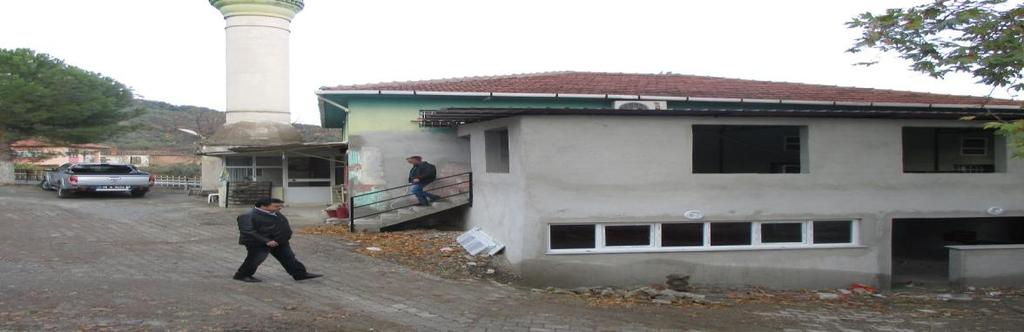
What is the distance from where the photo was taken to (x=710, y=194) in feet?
38.1

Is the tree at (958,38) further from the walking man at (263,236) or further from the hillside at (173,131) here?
the hillside at (173,131)

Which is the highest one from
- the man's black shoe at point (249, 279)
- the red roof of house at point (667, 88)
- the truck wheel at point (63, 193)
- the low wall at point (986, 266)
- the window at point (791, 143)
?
the red roof of house at point (667, 88)

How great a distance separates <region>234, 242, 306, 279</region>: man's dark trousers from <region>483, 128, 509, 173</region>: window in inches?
189

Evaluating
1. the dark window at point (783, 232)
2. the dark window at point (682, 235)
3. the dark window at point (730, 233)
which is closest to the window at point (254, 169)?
the dark window at point (682, 235)

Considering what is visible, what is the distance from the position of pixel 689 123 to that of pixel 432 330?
590 cm

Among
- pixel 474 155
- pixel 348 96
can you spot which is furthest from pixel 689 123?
pixel 348 96

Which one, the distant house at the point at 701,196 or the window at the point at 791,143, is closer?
the distant house at the point at 701,196

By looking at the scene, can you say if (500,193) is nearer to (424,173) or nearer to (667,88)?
(424,173)

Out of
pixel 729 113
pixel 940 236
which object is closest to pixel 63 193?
pixel 729 113

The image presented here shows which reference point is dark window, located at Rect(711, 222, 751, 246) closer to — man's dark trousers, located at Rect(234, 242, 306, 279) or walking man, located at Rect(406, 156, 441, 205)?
walking man, located at Rect(406, 156, 441, 205)

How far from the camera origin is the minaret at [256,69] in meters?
24.6

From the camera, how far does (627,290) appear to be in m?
10.8

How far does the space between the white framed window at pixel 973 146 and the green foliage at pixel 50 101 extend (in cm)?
2892

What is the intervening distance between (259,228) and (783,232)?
794 cm
